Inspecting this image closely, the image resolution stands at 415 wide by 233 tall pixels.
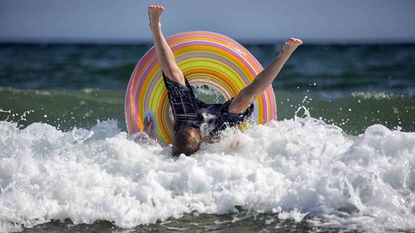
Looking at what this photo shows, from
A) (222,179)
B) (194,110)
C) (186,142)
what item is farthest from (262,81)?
(222,179)

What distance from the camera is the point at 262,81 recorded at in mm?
4750

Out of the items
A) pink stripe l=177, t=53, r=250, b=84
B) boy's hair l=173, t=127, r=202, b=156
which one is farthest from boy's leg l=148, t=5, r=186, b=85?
boy's hair l=173, t=127, r=202, b=156

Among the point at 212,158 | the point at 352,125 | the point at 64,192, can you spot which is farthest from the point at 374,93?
the point at 64,192

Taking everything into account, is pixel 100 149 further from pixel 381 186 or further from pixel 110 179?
pixel 381 186

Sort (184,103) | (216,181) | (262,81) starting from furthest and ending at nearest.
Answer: (184,103)
(262,81)
(216,181)

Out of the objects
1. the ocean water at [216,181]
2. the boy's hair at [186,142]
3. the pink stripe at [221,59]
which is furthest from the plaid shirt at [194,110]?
the pink stripe at [221,59]

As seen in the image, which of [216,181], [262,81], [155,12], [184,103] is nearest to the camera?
[216,181]

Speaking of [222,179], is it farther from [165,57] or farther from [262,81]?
[165,57]

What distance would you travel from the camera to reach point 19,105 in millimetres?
9547

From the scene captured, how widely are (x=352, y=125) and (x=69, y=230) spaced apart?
474 centimetres

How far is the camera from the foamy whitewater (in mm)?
3795

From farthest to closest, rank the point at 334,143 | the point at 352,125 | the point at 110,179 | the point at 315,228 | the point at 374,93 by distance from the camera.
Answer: the point at 374,93 < the point at 352,125 < the point at 334,143 < the point at 110,179 < the point at 315,228

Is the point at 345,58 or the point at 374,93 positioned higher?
the point at 345,58

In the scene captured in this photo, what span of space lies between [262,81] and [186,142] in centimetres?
77
